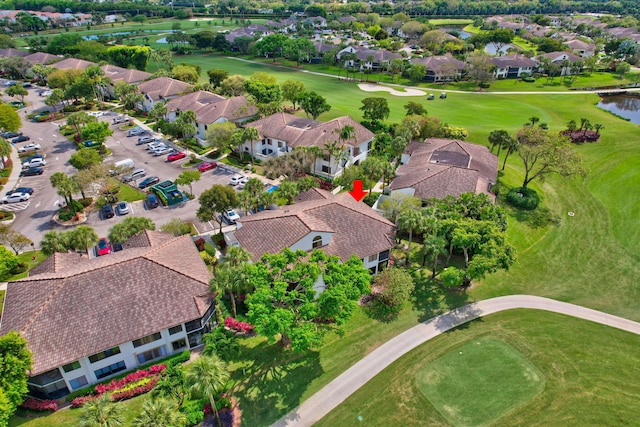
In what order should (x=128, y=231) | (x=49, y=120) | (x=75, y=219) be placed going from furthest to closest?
(x=49, y=120)
(x=75, y=219)
(x=128, y=231)

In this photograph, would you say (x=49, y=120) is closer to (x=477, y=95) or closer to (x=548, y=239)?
(x=548, y=239)

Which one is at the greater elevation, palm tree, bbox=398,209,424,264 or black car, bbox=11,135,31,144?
palm tree, bbox=398,209,424,264

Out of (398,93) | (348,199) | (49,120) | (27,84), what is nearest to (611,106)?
(398,93)

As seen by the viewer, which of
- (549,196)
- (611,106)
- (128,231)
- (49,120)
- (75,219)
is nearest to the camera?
(128,231)

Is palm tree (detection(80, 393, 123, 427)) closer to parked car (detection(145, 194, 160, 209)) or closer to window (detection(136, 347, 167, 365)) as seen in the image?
window (detection(136, 347, 167, 365))

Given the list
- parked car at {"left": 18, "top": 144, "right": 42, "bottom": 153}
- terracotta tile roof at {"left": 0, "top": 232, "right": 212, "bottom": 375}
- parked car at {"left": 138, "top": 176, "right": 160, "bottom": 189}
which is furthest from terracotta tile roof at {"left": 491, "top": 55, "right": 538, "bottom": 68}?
terracotta tile roof at {"left": 0, "top": 232, "right": 212, "bottom": 375}

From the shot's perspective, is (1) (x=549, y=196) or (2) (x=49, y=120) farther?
(2) (x=49, y=120)

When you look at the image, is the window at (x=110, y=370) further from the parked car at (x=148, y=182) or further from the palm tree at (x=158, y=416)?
the parked car at (x=148, y=182)
